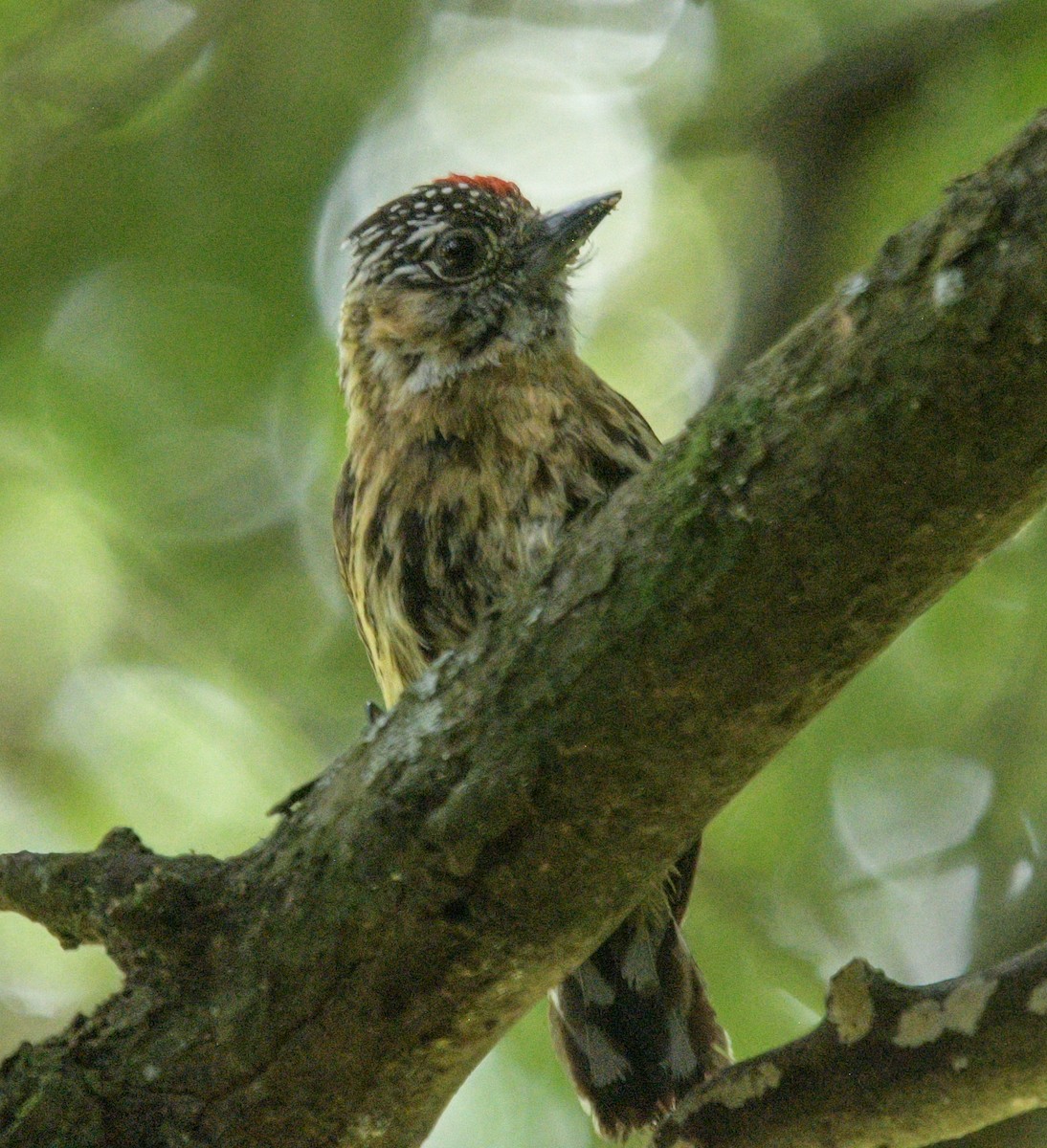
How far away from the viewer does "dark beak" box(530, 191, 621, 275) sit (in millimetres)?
4395

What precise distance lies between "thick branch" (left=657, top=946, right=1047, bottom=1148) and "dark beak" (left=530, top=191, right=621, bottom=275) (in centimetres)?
254

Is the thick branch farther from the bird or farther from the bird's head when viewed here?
the bird's head

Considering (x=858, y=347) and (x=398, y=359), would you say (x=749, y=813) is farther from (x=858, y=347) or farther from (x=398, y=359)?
(x=858, y=347)

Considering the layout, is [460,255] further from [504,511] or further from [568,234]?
[504,511]

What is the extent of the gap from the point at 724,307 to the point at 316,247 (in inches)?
55.0

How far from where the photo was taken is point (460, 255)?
174 inches

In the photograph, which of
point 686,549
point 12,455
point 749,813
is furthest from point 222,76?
point 686,549

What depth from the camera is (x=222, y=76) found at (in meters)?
5.13

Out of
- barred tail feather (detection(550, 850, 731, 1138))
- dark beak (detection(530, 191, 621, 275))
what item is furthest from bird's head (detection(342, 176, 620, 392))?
barred tail feather (detection(550, 850, 731, 1138))

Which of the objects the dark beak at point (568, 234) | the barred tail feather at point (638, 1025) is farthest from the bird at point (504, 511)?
the dark beak at point (568, 234)

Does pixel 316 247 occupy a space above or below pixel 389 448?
above

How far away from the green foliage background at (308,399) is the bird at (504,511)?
692 mm

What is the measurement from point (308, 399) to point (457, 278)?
1.26 meters

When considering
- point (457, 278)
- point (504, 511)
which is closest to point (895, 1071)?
point (504, 511)
